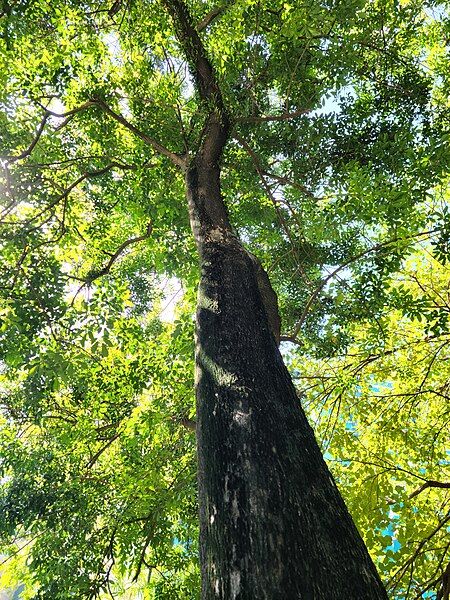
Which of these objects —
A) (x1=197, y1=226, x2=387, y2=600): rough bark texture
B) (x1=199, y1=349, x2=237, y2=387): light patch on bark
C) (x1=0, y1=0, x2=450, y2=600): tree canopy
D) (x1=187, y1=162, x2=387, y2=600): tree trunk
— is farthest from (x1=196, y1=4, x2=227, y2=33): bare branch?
(x1=199, y1=349, x2=237, y2=387): light patch on bark

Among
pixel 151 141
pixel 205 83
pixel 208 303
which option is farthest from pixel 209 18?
pixel 208 303

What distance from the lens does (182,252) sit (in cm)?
652

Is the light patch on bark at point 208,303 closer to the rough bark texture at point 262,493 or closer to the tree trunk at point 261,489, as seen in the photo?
the tree trunk at point 261,489

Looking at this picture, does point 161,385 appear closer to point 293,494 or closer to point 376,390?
point 376,390

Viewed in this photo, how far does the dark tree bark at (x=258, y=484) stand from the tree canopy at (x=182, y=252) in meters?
2.10

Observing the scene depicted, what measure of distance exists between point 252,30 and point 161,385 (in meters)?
4.90

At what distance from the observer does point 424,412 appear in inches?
257

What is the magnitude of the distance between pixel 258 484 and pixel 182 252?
5.41 m

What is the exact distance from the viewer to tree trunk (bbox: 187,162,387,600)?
114 centimetres

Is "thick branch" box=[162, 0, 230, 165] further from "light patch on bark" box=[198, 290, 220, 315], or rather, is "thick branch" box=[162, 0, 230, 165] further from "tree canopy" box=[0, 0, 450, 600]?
"light patch on bark" box=[198, 290, 220, 315]

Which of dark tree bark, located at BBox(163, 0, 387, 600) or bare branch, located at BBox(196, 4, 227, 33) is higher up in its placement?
bare branch, located at BBox(196, 4, 227, 33)

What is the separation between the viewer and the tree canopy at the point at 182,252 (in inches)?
163

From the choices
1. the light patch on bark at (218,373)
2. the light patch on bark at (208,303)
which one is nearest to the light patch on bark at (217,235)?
the light patch on bark at (208,303)

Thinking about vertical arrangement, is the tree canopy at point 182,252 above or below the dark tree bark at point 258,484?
above
